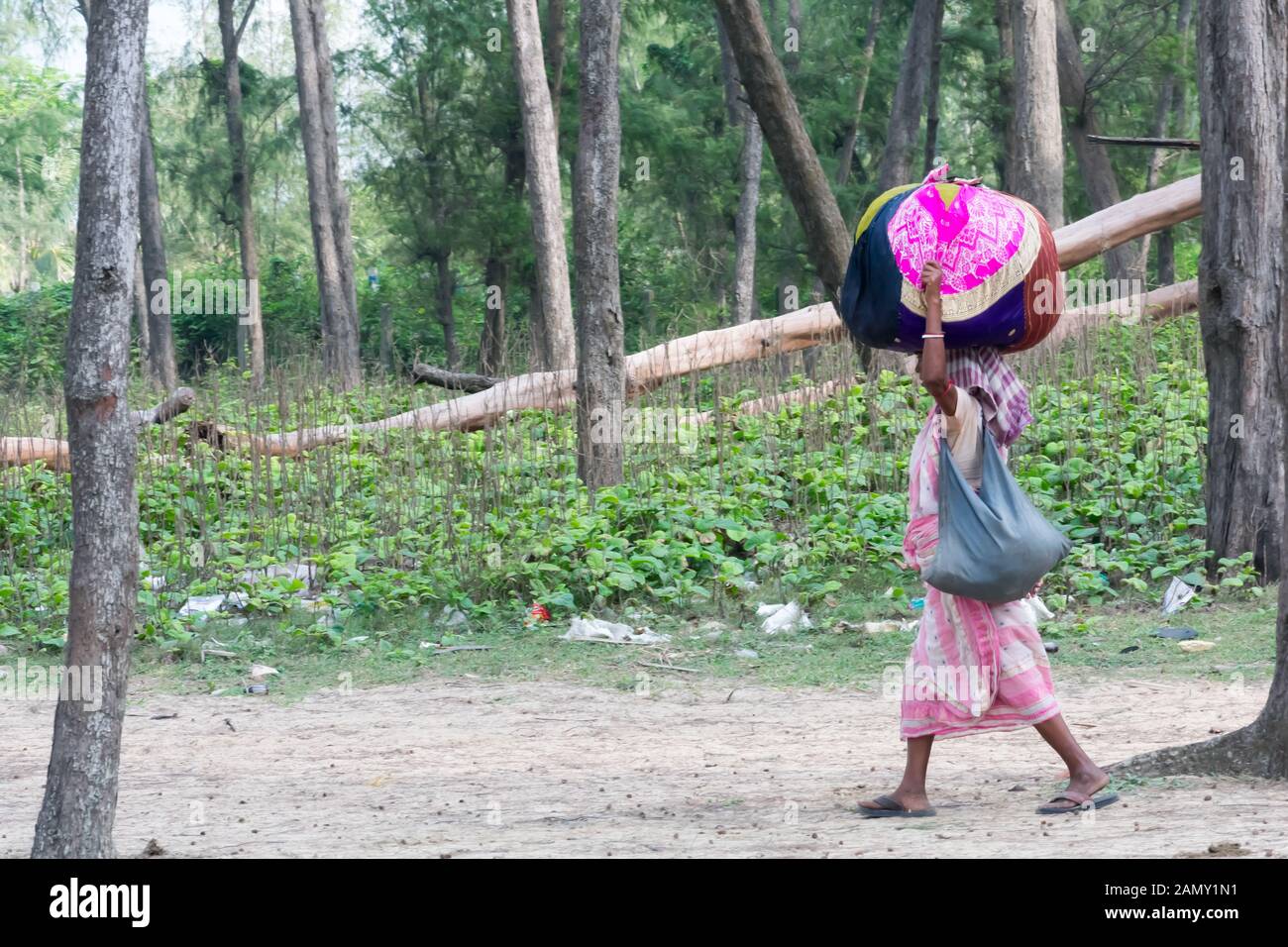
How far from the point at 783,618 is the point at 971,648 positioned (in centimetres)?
370

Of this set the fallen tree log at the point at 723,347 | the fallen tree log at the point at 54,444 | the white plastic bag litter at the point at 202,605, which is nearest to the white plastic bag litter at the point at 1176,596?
the fallen tree log at the point at 723,347

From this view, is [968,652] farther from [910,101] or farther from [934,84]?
[934,84]

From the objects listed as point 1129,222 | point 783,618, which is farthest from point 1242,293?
point 1129,222

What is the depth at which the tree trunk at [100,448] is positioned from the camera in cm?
371

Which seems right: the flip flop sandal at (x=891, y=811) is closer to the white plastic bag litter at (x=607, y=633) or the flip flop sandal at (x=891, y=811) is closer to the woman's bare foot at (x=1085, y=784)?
the woman's bare foot at (x=1085, y=784)

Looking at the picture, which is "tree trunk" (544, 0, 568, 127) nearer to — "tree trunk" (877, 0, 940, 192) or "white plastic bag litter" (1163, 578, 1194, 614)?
"tree trunk" (877, 0, 940, 192)

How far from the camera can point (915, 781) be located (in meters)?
4.45

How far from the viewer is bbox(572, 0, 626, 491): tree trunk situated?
32.9 feet

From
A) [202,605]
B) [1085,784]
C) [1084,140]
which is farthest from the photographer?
[1084,140]

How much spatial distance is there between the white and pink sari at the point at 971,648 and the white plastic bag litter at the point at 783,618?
3486 millimetres

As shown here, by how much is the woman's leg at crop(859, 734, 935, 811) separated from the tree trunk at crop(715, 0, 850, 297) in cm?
814

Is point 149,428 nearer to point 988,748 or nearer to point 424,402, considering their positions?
point 424,402

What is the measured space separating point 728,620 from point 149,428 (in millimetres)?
5596

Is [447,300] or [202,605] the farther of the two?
[447,300]
